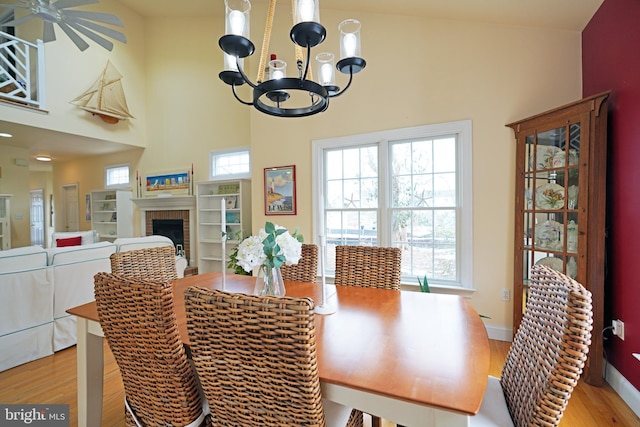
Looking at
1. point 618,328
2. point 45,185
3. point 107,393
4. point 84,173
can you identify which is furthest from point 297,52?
point 45,185

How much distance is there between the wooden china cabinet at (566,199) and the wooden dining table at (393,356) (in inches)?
52.3

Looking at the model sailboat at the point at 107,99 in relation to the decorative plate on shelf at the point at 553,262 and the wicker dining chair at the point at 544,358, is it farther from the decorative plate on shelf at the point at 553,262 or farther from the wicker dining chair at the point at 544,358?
the decorative plate on shelf at the point at 553,262

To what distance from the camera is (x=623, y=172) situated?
1992 mm

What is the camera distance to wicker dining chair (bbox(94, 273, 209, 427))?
104cm

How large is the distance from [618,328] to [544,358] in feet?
5.75

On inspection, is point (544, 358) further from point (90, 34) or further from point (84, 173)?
point (84, 173)

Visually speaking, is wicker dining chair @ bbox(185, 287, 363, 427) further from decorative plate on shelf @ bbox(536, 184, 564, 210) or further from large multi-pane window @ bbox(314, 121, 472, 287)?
decorative plate on shelf @ bbox(536, 184, 564, 210)

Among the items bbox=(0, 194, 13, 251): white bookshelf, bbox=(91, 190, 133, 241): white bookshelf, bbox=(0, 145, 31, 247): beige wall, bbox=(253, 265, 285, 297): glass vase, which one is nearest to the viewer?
bbox=(253, 265, 285, 297): glass vase

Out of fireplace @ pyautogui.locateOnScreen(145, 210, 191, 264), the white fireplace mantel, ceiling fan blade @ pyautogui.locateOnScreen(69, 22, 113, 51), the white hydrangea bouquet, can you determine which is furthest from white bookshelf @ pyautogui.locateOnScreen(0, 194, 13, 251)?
the white hydrangea bouquet

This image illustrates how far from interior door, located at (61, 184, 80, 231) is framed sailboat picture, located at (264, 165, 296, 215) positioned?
5883 millimetres

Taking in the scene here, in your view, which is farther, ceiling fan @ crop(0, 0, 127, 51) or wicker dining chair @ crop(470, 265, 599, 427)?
ceiling fan @ crop(0, 0, 127, 51)

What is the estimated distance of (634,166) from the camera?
188 centimetres

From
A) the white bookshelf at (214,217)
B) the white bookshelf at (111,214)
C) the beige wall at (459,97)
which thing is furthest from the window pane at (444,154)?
the white bookshelf at (111,214)

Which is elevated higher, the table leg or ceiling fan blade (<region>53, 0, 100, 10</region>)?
ceiling fan blade (<region>53, 0, 100, 10</region>)
